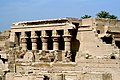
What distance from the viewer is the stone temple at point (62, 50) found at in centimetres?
2911

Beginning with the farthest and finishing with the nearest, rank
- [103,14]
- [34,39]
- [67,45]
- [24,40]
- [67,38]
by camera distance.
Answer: [103,14], [24,40], [34,39], [67,45], [67,38]

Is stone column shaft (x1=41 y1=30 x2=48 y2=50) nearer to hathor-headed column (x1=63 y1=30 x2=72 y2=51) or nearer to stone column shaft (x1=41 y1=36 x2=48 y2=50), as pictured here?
stone column shaft (x1=41 y1=36 x2=48 y2=50)

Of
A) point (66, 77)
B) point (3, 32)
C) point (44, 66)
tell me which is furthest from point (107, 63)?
point (3, 32)

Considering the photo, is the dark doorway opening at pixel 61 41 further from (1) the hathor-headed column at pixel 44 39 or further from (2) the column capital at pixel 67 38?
(2) the column capital at pixel 67 38

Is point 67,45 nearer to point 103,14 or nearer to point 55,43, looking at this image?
point 55,43

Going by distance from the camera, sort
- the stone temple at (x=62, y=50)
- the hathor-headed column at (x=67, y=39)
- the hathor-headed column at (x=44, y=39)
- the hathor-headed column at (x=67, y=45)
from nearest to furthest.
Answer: the stone temple at (x=62, y=50), the hathor-headed column at (x=67, y=45), the hathor-headed column at (x=67, y=39), the hathor-headed column at (x=44, y=39)

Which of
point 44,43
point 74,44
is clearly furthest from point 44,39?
point 74,44

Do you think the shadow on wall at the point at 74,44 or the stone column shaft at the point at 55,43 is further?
the stone column shaft at the point at 55,43

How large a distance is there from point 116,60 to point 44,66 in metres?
5.74

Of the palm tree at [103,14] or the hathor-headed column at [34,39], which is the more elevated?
the palm tree at [103,14]

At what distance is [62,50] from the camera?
35.0 meters

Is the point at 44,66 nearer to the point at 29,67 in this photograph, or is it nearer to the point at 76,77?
the point at 29,67

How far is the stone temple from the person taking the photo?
29.1 meters

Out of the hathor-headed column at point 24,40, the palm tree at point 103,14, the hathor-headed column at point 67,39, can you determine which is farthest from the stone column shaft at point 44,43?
the palm tree at point 103,14
